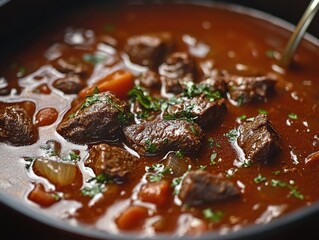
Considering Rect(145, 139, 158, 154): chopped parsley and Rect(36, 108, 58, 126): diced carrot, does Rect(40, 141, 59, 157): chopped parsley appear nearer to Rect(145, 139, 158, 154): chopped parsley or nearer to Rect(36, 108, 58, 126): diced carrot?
Rect(36, 108, 58, 126): diced carrot

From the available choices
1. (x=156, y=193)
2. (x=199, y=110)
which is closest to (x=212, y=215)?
(x=156, y=193)

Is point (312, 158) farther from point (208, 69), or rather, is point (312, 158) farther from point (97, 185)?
point (97, 185)

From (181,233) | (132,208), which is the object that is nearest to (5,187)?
(132,208)

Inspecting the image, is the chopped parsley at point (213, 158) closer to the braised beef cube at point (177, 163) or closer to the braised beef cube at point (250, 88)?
the braised beef cube at point (177, 163)

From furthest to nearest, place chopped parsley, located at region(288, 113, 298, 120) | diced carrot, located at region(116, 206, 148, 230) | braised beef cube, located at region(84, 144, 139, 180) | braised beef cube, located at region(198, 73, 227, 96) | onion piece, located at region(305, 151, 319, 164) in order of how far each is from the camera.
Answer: braised beef cube, located at region(198, 73, 227, 96)
chopped parsley, located at region(288, 113, 298, 120)
onion piece, located at region(305, 151, 319, 164)
braised beef cube, located at region(84, 144, 139, 180)
diced carrot, located at region(116, 206, 148, 230)

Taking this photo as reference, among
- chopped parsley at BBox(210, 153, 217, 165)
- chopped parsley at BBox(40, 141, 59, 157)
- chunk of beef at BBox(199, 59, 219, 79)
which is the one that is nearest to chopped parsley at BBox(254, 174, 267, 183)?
chopped parsley at BBox(210, 153, 217, 165)

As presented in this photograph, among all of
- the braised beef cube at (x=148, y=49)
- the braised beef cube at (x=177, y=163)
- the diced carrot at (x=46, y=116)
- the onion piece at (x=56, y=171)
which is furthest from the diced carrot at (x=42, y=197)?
the braised beef cube at (x=148, y=49)

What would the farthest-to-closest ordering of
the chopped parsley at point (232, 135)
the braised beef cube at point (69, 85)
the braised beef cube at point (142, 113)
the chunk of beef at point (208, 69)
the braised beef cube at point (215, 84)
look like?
the chunk of beef at point (208, 69) → the braised beef cube at point (69, 85) → the braised beef cube at point (215, 84) → the braised beef cube at point (142, 113) → the chopped parsley at point (232, 135)
